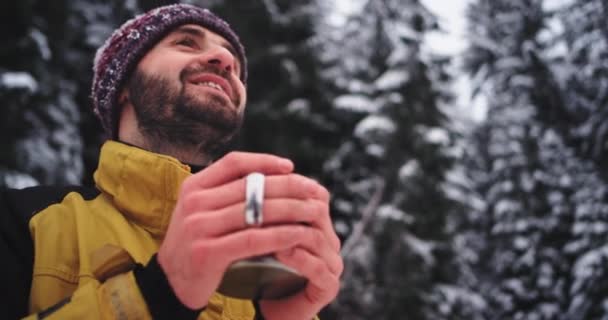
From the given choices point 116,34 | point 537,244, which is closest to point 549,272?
point 537,244

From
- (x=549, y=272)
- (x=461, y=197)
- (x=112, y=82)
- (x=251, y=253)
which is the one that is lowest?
(x=549, y=272)

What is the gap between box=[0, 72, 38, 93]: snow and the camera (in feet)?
23.0

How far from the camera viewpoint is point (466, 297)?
1384cm

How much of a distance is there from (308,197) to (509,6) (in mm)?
22750

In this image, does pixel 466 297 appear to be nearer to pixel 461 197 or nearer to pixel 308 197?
pixel 461 197

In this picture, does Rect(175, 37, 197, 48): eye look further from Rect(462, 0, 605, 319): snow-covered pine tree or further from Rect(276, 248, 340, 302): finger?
Rect(462, 0, 605, 319): snow-covered pine tree

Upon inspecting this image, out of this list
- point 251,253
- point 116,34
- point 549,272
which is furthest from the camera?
point 549,272

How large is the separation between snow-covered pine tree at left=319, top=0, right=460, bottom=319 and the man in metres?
9.32

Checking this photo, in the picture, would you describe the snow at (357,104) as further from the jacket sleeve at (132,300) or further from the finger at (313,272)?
the jacket sleeve at (132,300)

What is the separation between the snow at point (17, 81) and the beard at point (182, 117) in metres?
6.32

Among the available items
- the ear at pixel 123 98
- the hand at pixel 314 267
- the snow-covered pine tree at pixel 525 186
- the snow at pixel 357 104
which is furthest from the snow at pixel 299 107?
the hand at pixel 314 267

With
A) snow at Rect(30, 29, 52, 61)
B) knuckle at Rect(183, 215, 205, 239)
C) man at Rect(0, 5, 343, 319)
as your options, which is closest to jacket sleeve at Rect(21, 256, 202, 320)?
man at Rect(0, 5, 343, 319)

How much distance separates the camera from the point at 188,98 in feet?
5.95

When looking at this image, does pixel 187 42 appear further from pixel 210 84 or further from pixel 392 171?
pixel 392 171
